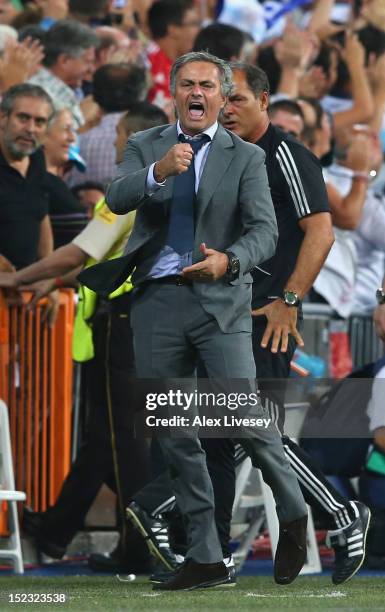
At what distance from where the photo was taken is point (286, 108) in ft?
36.1

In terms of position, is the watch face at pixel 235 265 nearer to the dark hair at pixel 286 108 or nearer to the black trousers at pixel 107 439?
the black trousers at pixel 107 439

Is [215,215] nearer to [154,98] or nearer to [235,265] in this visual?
[235,265]

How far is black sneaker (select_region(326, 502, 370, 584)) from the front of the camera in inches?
293

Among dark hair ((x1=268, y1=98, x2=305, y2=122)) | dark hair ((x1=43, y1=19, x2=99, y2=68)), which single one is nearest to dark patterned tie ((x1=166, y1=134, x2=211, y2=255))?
dark hair ((x1=268, y1=98, x2=305, y2=122))

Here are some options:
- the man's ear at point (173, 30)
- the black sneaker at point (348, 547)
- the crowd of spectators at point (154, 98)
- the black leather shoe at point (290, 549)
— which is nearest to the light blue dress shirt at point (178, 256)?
the black leather shoe at point (290, 549)

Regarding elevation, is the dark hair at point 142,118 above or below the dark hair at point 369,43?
below

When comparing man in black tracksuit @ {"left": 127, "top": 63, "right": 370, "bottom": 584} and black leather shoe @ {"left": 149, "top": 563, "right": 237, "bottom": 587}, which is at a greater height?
man in black tracksuit @ {"left": 127, "top": 63, "right": 370, "bottom": 584}

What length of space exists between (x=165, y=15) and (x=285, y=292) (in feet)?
21.1

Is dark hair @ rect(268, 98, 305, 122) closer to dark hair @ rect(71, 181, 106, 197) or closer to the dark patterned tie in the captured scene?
dark hair @ rect(71, 181, 106, 197)

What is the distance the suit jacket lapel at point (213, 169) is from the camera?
6938 mm

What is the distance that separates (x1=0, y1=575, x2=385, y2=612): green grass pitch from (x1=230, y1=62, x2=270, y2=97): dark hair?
241cm

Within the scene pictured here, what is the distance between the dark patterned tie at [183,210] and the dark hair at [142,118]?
1.92 m

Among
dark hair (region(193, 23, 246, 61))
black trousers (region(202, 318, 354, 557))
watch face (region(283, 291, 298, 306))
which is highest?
dark hair (region(193, 23, 246, 61))

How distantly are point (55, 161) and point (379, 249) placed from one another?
292cm
